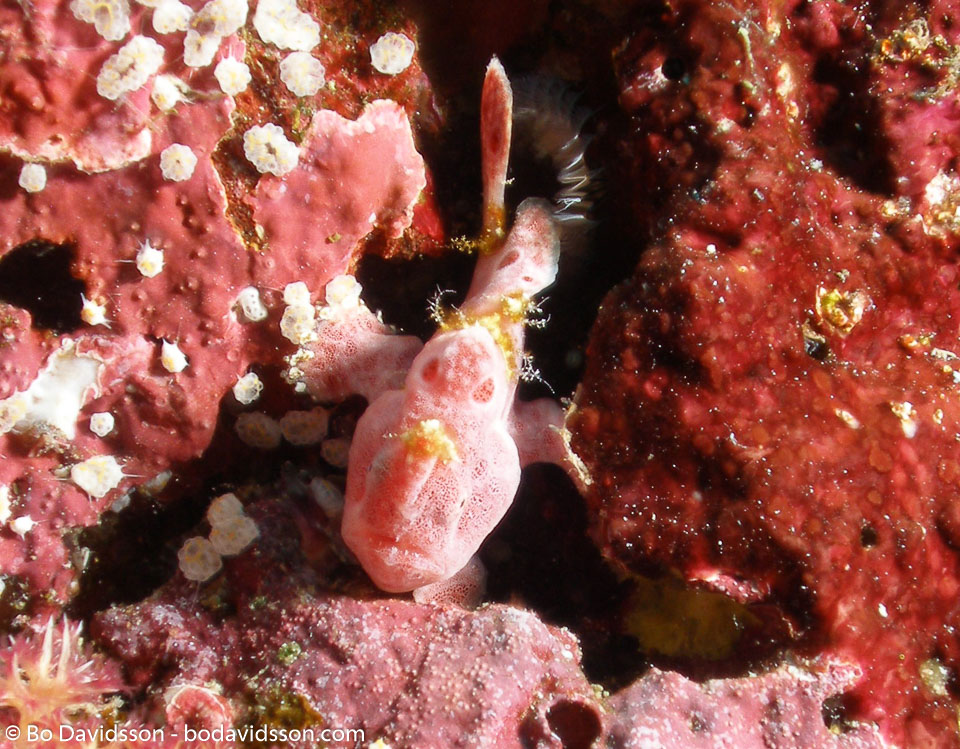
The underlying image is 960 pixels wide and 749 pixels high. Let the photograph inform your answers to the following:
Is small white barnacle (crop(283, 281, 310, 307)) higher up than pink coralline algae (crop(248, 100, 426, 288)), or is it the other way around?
pink coralline algae (crop(248, 100, 426, 288))

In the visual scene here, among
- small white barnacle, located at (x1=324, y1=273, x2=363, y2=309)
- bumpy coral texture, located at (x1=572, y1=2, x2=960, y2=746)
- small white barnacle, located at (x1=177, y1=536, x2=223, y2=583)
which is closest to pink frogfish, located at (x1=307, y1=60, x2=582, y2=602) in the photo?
small white barnacle, located at (x1=324, y1=273, x2=363, y2=309)

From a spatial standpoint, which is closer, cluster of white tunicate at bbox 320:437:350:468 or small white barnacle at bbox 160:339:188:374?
small white barnacle at bbox 160:339:188:374

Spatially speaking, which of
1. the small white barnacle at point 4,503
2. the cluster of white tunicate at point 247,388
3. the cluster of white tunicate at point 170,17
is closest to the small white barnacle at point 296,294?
the cluster of white tunicate at point 247,388

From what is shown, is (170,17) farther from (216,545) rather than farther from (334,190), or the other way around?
(216,545)

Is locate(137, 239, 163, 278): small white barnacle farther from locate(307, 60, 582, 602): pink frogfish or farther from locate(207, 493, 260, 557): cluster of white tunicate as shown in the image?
locate(207, 493, 260, 557): cluster of white tunicate
